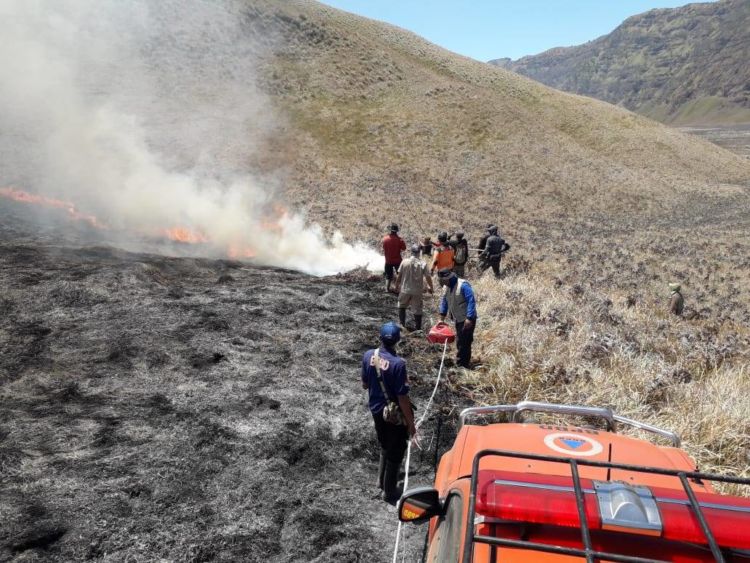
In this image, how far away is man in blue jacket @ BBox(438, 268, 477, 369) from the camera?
8.45 m

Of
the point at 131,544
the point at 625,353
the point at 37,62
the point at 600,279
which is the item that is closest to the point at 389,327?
the point at 131,544

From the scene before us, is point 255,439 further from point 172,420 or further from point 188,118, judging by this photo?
point 188,118

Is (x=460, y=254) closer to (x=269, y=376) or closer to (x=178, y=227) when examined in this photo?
(x=269, y=376)

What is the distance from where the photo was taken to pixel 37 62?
38531mm

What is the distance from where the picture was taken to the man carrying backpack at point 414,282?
1059 cm

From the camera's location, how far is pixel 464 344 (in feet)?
28.9

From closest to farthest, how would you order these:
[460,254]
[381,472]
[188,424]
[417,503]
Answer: [417,503]
[381,472]
[188,424]
[460,254]

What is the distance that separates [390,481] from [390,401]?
3.33 feet

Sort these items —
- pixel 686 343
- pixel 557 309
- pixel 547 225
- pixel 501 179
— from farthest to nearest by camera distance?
1. pixel 501 179
2. pixel 547 225
3. pixel 557 309
4. pixel 686 343

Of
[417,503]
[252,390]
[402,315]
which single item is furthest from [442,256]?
[417,503]

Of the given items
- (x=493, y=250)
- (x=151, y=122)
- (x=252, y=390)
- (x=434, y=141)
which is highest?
(x=434, y=141)

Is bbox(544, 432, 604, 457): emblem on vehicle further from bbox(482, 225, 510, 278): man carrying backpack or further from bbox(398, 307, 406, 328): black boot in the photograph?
bbox(482, 225, 510, 278): man carrying backpack

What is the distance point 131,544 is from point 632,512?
4.67 meters

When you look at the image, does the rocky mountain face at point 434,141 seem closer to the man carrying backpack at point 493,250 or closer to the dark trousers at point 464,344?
the man carrying backpack at point 493,250
